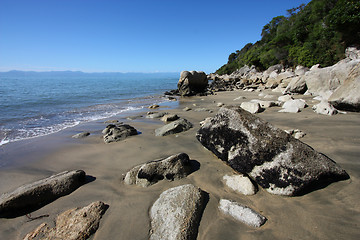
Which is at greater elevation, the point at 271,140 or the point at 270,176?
the point at 271,140

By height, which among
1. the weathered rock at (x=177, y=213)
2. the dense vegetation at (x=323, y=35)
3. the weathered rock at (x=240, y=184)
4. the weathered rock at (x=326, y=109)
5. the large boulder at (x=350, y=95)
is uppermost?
the dense vegetation at (x=323, y=35)

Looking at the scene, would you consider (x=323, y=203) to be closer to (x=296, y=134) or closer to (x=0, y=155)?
(x=296, y=134)

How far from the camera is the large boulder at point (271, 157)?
2.37 m

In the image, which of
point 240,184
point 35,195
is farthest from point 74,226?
point 240,184

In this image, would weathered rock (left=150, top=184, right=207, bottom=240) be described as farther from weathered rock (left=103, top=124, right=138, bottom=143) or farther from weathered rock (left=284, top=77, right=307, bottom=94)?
weathered rock (left=284, top=77, right=307, bottom=94)

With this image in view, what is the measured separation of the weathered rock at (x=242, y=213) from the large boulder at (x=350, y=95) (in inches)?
227

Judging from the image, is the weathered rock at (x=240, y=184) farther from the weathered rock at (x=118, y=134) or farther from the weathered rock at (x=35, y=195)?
the weathered rock at (x=118, y=134)

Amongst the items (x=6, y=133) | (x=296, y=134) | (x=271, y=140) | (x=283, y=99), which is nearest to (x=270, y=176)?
(x=271, y=140)

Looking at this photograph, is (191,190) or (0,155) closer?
(191,190)

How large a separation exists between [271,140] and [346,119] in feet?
13.3

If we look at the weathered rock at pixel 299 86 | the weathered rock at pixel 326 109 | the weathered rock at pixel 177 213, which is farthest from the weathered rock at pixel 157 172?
the weathered rock at pixel 299 86

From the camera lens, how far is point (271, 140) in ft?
8.60

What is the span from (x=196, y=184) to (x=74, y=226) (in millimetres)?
1778

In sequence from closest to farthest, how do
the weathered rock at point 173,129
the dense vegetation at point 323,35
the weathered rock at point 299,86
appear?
the weathered rock at point 173,129
the weathered rock at point 299,86
the dense vegetation at point 323,35
